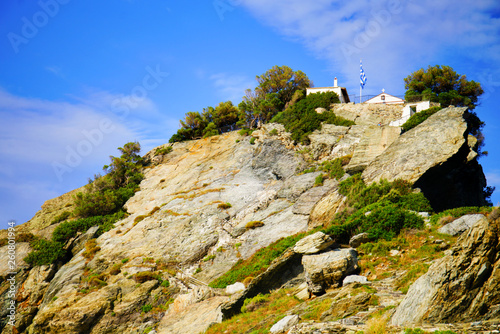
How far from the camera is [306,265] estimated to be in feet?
68.1

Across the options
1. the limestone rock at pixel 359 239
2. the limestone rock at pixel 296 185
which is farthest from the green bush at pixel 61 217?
the limestone rock at pixel 359 239

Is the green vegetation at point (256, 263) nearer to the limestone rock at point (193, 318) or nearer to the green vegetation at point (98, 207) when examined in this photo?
the limestone rock at point (193, 318)

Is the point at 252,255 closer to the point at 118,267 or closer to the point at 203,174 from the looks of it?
the point at 118,267

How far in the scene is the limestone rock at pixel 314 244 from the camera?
2195 cm

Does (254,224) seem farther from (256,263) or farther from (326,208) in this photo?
(326,208)

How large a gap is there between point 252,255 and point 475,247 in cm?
2117

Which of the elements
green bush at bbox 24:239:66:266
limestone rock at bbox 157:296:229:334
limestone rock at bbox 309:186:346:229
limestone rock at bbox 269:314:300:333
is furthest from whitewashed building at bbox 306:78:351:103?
limestone rock at bbox 269:314:300:333

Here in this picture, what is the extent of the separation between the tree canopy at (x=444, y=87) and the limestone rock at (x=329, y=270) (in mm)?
31950

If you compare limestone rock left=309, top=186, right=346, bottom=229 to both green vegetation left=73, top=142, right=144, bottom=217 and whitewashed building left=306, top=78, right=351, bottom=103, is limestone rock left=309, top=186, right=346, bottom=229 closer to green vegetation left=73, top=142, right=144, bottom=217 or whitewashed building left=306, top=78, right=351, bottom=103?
whitewashed building left=306, top=78, right=351, bottom=103

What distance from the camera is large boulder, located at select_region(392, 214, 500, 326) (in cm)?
1170

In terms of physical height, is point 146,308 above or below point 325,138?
below

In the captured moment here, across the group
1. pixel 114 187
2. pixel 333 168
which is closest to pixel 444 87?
pixel 333 168

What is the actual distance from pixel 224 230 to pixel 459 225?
21.1 meters

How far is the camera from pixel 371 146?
35.2 m
